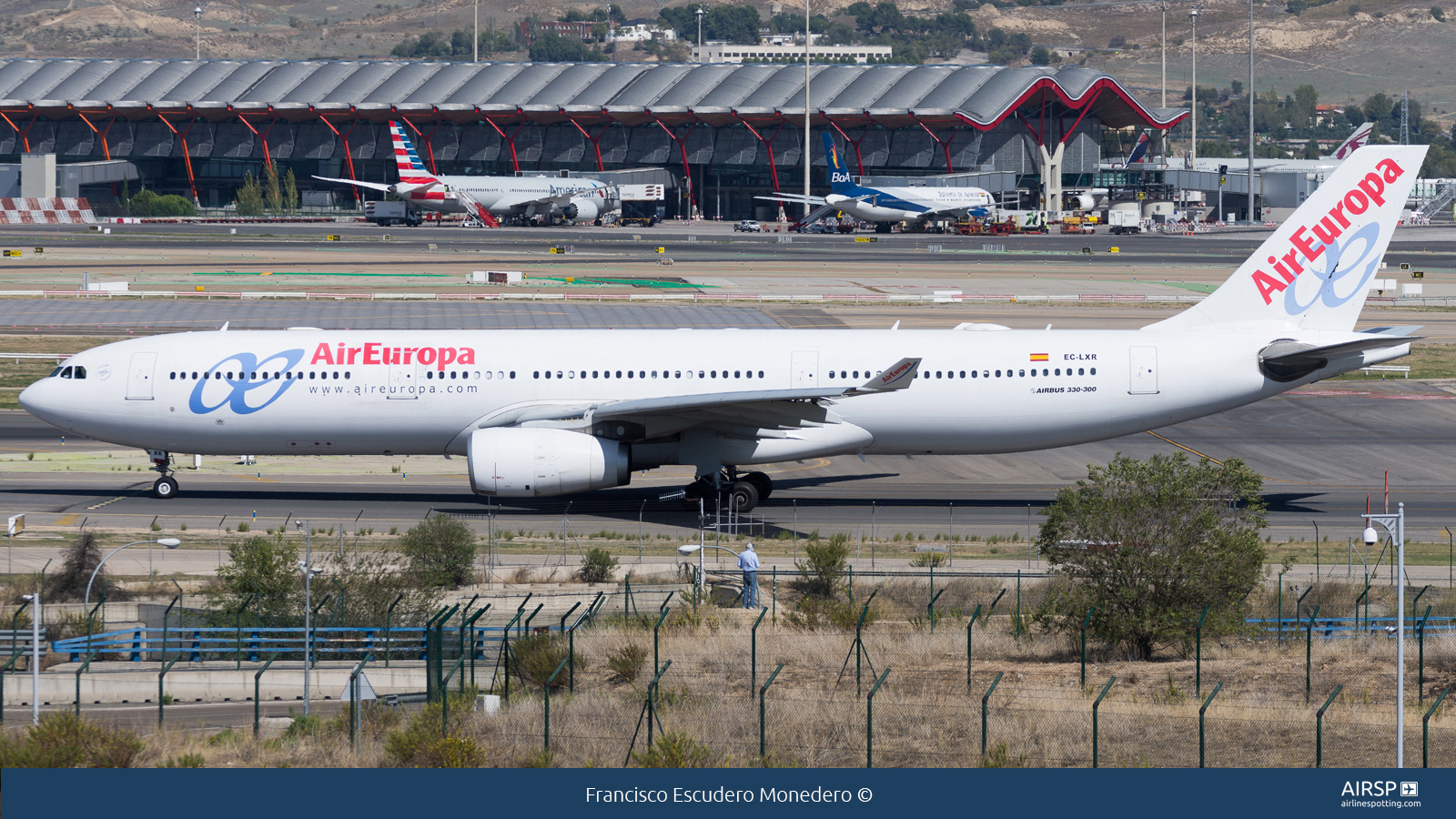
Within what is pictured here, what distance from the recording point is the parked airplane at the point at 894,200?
525 feet

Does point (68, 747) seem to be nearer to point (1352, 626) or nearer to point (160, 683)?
point (160, 683)

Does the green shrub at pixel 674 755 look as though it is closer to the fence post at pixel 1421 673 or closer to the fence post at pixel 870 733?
the fence post at pixel 870 733

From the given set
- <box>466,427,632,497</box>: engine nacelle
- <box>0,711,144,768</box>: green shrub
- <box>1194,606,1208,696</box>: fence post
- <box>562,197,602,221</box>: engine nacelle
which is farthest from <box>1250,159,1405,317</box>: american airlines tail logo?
<box>562,197,602,221</box>: engine nacelle

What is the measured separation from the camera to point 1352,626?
29.0 m

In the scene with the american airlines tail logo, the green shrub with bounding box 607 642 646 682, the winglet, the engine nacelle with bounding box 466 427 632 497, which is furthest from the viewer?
the american airlines tail logo

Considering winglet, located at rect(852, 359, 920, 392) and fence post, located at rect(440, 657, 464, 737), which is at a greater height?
winglet, located at rect(852, 359, 920, 392)

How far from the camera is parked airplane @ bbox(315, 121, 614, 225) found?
16188cm

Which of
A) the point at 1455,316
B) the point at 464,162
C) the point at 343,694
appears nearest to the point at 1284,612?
the point at 343,694

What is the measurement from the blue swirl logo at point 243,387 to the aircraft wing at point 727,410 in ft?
18.0

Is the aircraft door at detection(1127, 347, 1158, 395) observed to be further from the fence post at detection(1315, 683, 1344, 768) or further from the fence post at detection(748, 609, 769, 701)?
the fence post at detection(1315, 683, 1344, 768)

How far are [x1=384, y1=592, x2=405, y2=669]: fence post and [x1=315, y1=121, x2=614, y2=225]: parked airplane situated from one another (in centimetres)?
13705

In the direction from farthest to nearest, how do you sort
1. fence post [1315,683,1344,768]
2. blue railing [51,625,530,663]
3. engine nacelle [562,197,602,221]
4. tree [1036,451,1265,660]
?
engine nacelle [562,197,602,221]
tree [1036,451,1265,660]
blue railing [51,625,530,663]
fence post [1315,683,1344,768]

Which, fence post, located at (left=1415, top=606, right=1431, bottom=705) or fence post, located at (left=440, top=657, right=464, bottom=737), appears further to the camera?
fence post, located at (left=1415, top=606, right=1431, bottom=705)

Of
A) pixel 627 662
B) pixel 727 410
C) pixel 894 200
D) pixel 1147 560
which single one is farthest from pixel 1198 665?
pixel 894 200
